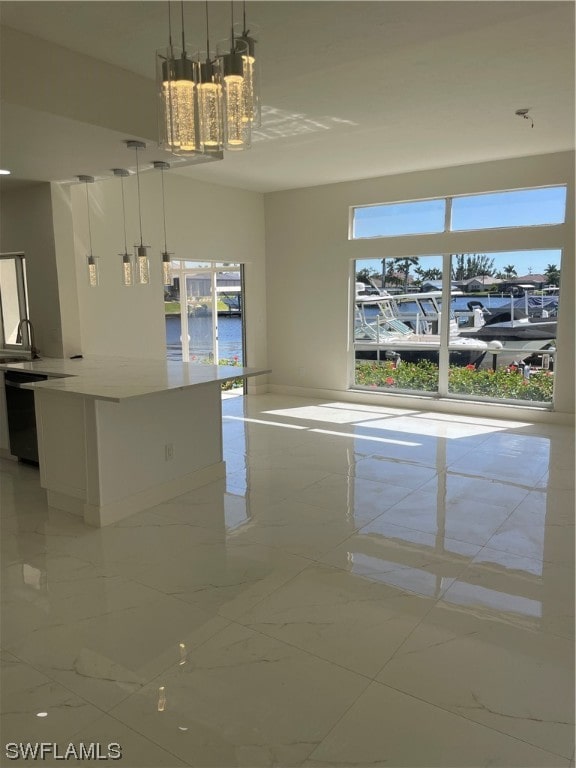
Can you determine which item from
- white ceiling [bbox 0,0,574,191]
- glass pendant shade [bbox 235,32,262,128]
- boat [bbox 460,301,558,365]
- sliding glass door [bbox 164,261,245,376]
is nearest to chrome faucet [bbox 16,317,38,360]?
white ceiling [bbox 0,0,574,191]

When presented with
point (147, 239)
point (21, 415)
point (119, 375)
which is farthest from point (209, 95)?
point (147, 239)

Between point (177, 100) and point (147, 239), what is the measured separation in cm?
468

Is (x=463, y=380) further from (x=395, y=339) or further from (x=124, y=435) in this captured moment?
(x=124, y=435)

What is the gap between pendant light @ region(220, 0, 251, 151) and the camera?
2.02m

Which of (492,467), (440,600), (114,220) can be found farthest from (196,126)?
(114,220)

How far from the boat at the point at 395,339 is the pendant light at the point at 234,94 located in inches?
226

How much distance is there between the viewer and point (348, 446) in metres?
5.74

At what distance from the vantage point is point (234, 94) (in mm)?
2074

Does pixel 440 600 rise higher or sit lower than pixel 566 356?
lower

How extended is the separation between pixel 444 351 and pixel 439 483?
3.29m

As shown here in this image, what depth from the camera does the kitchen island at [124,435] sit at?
12.2 feet

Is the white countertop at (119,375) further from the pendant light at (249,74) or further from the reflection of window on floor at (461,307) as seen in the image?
the reflection of window on floor at (461,307)

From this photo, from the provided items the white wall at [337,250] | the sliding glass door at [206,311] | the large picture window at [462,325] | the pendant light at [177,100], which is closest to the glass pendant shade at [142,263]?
the pendant light at [177,100]

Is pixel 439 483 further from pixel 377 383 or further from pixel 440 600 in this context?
pixel 377 383
